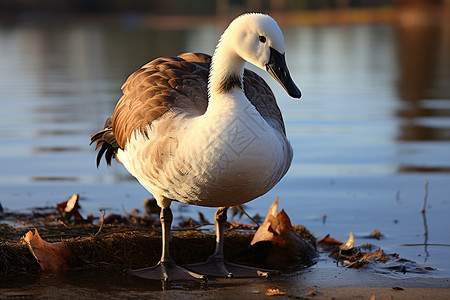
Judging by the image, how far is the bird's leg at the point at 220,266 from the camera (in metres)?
5.04

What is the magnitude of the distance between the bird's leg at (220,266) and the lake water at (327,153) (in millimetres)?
1014

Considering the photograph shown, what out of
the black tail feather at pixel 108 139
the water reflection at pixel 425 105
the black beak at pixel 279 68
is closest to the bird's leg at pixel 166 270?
the black tail feather at pixel 108 139

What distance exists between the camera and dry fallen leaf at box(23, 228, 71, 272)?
4.98 meters

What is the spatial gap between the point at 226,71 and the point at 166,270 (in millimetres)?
1423

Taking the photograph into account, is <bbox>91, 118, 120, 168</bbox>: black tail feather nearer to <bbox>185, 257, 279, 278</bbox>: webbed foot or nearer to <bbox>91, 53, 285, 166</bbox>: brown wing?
<bbox>91, 53, 285, 166</bbox>: brown wing

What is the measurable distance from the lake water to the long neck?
70.0 inches

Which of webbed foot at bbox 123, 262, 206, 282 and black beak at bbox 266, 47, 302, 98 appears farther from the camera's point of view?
webbed foot at bbox 123, 262, 206, 282

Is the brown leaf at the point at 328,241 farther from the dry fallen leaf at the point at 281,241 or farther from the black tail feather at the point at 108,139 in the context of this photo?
the black tail feather at the point at 108,139

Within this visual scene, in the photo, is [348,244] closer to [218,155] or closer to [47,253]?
[218,155]

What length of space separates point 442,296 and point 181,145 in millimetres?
1859

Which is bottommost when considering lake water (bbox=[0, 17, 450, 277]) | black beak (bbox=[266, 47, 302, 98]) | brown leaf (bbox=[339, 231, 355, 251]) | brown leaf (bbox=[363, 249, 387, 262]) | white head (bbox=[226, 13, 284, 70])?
brown leaf (bbox=[363, 249, 387, 262])

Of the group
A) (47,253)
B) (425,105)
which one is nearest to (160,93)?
(47,253)

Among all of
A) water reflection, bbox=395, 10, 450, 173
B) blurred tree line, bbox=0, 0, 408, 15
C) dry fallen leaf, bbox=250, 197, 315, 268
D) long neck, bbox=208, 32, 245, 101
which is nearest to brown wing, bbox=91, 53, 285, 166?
long neck, bbox=208, 32, 245, 101

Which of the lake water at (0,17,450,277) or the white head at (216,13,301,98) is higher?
the white head at (216,13,301,98)
